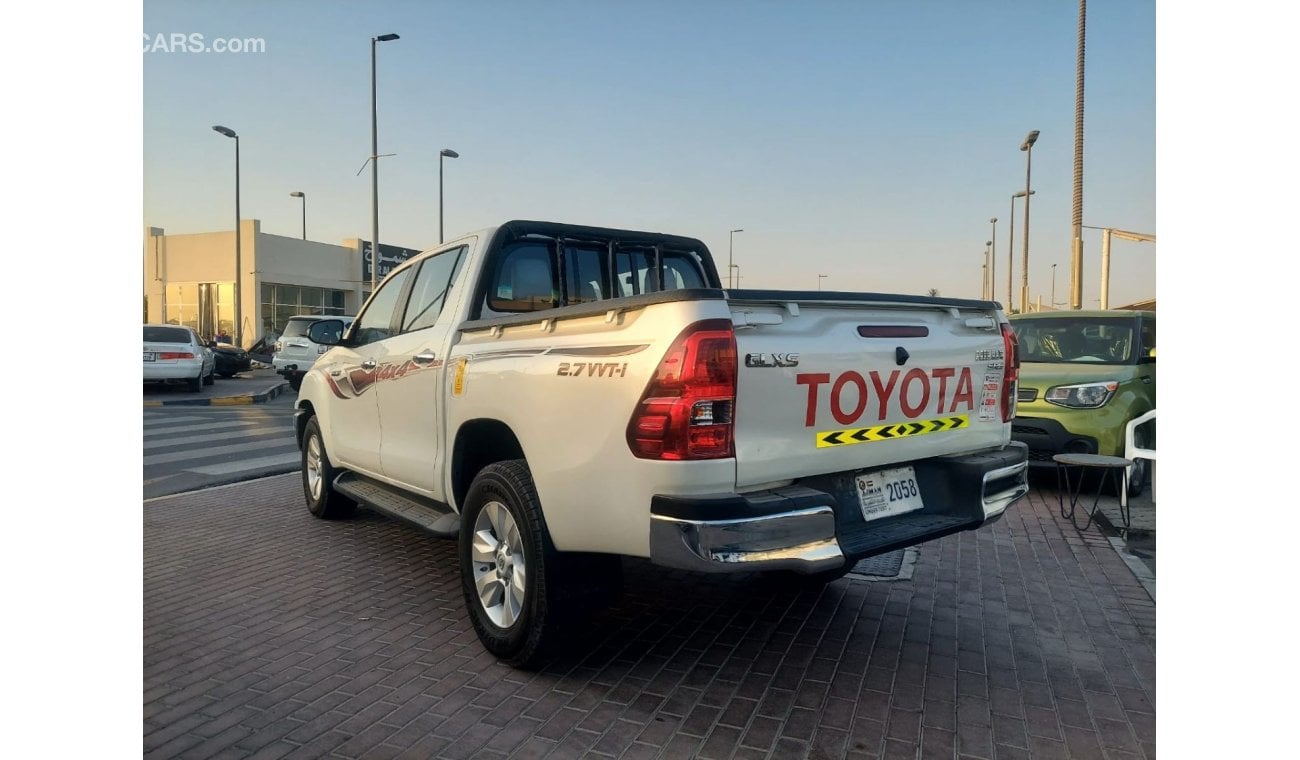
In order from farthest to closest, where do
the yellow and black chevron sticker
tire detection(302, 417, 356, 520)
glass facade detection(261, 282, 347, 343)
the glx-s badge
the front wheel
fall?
glass facade detection(261, 282, 347, 343), tire detection(302, 417, 356, 520), the front wheel, the yellow and black chevron sticker, the glx-s badge

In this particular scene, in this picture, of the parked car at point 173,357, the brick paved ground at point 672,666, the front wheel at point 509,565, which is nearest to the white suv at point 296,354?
the parked car at point 173,357

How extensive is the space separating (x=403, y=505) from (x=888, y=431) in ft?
9.15

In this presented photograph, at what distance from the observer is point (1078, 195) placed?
50.9 ft

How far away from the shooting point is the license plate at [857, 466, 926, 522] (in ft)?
11.2

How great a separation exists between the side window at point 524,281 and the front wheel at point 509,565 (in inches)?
42.4

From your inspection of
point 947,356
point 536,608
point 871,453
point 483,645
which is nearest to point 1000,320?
point 947,356

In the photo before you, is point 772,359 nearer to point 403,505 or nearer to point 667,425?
point 667,425

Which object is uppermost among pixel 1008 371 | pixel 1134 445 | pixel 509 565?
pixel 1008 371

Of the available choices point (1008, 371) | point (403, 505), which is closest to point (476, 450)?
point (403, 505)

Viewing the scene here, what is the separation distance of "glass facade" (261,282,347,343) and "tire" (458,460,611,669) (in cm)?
3702

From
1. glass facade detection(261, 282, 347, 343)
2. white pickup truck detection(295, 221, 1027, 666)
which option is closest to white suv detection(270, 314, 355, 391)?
white pickup truck detection(295, 221, 1027, 666)

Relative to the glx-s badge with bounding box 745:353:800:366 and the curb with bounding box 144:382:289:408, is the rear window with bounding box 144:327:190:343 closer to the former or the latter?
the curb with bounding box 144:382:289:408

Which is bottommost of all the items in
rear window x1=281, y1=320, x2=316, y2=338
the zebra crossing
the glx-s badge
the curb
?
the zebra crossing

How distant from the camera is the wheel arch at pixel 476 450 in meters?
3.79
